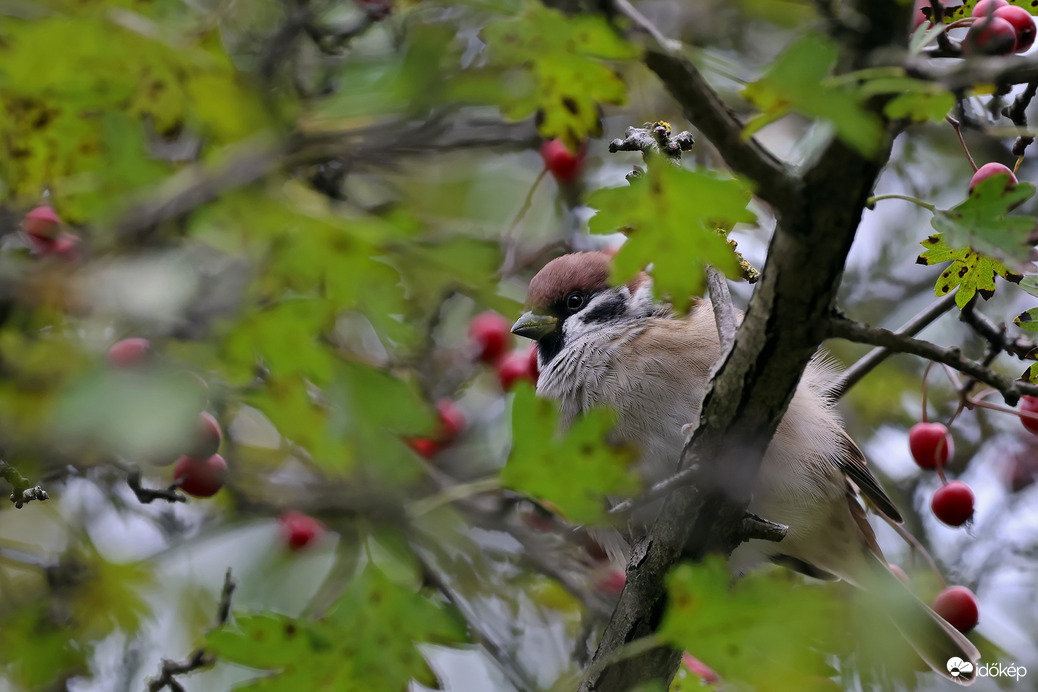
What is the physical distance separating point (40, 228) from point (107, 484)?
963 mm

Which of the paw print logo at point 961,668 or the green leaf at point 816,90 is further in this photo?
the paw print logo at point 961,668

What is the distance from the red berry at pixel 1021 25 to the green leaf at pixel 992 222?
0.59m

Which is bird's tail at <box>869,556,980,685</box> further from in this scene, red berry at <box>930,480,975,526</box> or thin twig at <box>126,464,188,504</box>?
thin twig at <box>126,464,188,504</box>

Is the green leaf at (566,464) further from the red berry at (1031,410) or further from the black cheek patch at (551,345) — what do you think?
the black cheek patch at (551,345)

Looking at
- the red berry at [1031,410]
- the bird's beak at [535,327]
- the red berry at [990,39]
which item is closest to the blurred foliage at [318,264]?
the red berry at [990,39]

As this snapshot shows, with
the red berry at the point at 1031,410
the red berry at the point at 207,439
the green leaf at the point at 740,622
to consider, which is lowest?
the red berry at the point at 1031,410

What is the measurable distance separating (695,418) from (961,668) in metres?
1.17

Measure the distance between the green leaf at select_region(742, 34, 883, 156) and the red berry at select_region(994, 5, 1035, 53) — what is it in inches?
35.9

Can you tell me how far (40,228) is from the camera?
2096mm

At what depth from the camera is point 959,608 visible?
2498 millimetres

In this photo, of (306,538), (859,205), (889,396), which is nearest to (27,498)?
(306,538)

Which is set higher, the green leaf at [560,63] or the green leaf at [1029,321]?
the green leaf at [560,63]

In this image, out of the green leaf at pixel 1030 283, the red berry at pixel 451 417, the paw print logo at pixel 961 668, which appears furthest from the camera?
the red berry at pixel 451 417

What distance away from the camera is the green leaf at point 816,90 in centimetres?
118
